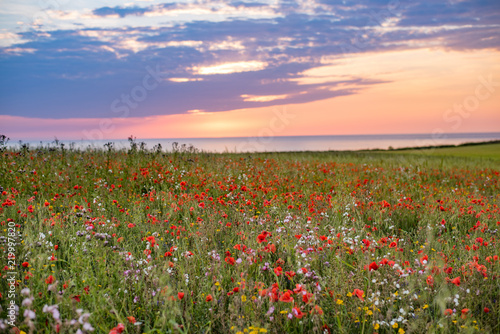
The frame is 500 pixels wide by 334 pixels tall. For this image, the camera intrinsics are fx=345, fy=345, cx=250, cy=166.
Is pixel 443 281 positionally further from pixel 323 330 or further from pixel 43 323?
pixel 43 323

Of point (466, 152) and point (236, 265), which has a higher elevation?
point (466, 152)

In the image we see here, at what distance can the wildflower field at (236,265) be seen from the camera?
2.94 m

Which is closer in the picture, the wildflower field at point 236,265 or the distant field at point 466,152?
the wildflower field at point 236,265

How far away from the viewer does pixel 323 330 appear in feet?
9.84

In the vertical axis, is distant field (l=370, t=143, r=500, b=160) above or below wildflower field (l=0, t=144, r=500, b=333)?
above

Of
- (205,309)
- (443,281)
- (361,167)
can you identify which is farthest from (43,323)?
(361,167)

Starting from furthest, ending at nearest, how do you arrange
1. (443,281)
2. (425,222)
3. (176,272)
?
(425,222) → (176,272) → (443,281)

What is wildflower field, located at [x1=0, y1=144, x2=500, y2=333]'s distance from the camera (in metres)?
2.94

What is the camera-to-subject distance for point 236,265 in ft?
11.6

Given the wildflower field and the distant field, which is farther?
the distant field

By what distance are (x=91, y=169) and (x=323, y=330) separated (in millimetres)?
8170

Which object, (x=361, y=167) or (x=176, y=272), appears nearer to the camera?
(x=176, y=272)

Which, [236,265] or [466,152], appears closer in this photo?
[236,265]

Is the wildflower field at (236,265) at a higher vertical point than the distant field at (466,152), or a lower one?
lower
